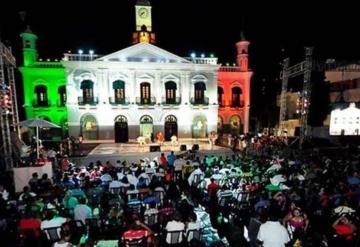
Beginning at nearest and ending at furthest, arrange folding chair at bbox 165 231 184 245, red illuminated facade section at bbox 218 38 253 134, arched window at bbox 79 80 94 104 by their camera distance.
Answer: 1. folding chair at bbox 165 231 184 245
2. arched window at bbox 79 80 94 104
3. red illuminated facade section at bbox 218 38 253 134

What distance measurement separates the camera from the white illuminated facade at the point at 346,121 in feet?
83.0

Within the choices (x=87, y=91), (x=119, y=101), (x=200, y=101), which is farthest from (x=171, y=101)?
(x=87, y=91)

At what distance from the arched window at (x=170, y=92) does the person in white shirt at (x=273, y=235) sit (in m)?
28.2

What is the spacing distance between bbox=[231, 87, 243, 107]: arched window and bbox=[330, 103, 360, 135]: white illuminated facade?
43.2 ft

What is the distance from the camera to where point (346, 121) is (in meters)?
25.5

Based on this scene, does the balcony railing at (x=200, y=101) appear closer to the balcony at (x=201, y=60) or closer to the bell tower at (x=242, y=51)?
the balcony at (x=201, y=60)

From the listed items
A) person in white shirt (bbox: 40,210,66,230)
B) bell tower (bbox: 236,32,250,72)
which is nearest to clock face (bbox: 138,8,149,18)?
bell tower (bbox: 236,32,250,72)

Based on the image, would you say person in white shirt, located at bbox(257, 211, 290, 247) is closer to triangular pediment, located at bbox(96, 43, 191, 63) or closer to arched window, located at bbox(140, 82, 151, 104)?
arched window, located at bbox(140, 82, 151, 104)

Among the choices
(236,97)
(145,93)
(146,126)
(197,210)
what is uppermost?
(145,93)

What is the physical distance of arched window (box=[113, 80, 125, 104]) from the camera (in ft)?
107

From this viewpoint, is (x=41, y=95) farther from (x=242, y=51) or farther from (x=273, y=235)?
(x=273, y=235)

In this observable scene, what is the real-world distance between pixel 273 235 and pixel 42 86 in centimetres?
3375

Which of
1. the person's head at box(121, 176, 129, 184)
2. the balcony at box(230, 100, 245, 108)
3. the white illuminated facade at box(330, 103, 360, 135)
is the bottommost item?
the person's head at box(121, 176, 129, 184)

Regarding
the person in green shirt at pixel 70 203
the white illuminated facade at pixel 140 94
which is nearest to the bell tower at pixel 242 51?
the white illuminated facade at pixel 140 94
